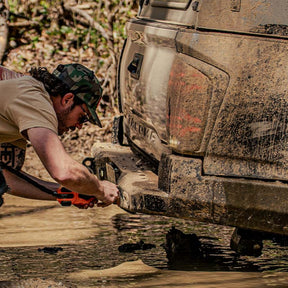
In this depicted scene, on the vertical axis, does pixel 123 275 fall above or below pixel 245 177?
below

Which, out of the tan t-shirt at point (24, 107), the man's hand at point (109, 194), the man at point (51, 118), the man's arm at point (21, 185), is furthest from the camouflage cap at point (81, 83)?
the man's arm at point (21, 185)

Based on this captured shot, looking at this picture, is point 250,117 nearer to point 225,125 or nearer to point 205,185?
point 225,125

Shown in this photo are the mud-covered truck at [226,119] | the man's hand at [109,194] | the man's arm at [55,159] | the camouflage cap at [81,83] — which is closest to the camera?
the man's arm at [55,159]

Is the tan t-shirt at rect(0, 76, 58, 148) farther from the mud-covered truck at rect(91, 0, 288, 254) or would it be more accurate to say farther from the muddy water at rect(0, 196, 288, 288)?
the muddy water at rect(0, 196, 288, 288)

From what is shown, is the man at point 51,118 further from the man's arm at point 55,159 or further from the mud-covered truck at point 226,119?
the mud-covered truck at point 226,119

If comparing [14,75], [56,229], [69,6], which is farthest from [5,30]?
[14,75]

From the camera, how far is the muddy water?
13.0 ft

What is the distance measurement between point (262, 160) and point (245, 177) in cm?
14

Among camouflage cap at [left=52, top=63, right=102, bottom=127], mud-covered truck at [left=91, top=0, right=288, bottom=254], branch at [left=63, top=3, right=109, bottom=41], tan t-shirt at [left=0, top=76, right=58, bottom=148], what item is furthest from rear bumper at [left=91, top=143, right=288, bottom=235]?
branch at [left=63, top=3, right=109, bottom=41]

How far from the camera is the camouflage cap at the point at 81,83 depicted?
3491 mm

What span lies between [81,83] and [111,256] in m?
1.52

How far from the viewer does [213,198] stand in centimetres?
347

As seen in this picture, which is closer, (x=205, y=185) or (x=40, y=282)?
(x=205, y=185)

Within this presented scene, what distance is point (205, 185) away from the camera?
11.4 feet
